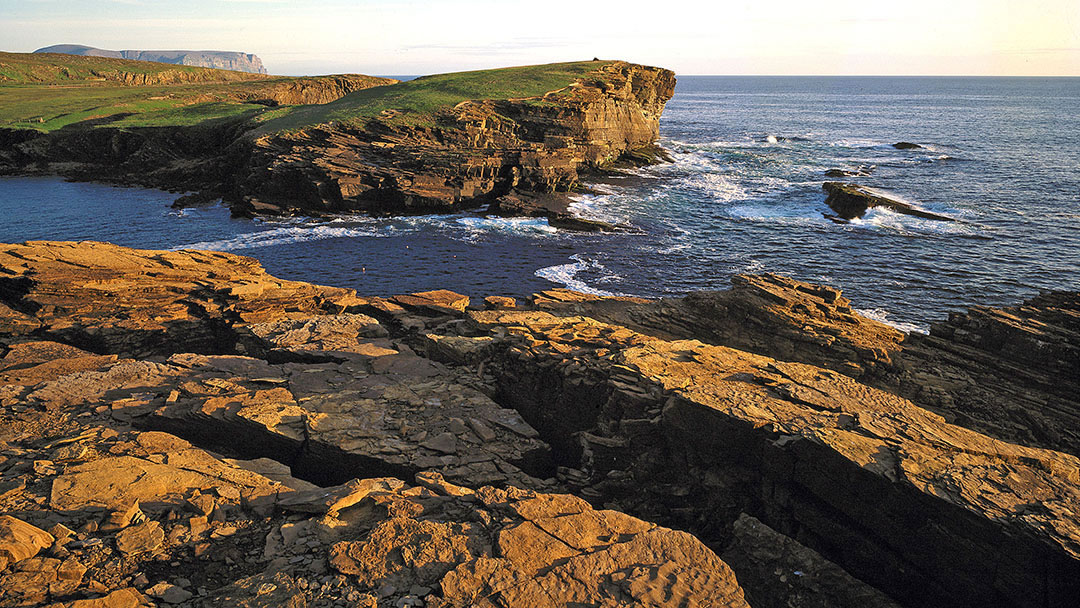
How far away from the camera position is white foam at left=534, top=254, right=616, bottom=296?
115 feet

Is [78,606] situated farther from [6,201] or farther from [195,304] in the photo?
[6,201]

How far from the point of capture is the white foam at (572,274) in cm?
3494

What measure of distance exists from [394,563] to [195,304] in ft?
64.1

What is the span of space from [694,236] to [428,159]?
25499 millimetres

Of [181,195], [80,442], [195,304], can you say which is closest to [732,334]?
[80,442]

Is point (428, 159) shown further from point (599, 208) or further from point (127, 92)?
point (127, 92)

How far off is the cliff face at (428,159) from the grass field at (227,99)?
2.85 metres

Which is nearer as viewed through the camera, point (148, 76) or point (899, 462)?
point (899, 462)

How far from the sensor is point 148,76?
11475 centimetres

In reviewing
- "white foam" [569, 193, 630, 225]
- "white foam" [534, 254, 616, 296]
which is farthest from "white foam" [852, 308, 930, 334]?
"white foam" [569, 193, 630, 225]

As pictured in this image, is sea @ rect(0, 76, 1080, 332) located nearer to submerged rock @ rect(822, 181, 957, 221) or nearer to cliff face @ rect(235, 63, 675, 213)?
submerged rock @ rect(822, 181, 957, 221)

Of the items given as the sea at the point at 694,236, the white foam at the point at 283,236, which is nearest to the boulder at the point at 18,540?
the sea at the point at 694,236

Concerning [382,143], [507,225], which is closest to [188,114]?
[382,143]

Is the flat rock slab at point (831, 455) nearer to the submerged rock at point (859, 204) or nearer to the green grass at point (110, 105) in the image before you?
the submerged rock at point (859, 204)
